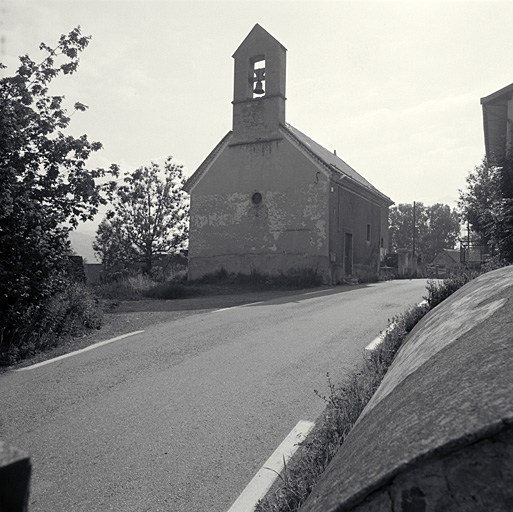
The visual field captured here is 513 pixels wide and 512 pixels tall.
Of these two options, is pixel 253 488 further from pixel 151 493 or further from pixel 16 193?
pixel 16 193

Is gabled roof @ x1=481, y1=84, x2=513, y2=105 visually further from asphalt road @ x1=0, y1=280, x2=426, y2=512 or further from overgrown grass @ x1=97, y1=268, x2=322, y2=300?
asphalt road @ x1=0, y1=280, x2=426, y2=512

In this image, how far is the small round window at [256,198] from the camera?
77.0 feet

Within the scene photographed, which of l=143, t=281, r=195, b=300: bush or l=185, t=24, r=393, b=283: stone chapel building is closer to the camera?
l=143, t=281, r=195, b=300: bush

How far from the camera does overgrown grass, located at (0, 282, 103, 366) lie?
7.78 metres

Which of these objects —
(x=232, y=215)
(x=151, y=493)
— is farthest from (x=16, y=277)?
(x=232, y=215)

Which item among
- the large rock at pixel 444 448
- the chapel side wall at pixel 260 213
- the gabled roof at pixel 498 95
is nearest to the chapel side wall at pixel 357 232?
the chapel side wall at pixel 260 213

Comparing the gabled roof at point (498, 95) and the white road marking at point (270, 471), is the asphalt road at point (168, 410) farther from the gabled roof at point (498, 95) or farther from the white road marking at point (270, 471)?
the gabled roof at point (498, 95)

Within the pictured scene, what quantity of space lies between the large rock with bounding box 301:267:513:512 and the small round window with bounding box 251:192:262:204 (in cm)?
2213

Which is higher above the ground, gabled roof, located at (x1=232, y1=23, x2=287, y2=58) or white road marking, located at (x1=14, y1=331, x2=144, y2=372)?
gabled roof, located at (x1=232, y1=23, x2=287, y2=58)

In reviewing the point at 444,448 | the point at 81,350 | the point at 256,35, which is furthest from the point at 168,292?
the point at 444,448

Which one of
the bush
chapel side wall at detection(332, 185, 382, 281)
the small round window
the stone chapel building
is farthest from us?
the small round window

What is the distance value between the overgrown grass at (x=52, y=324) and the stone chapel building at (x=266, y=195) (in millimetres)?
13177

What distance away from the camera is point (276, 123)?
74.6 feet

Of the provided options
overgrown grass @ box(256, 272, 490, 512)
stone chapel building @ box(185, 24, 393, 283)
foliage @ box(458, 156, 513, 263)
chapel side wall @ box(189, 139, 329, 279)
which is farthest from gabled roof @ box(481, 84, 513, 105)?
overgrown grass @ box(256, 272, 490, 512)
